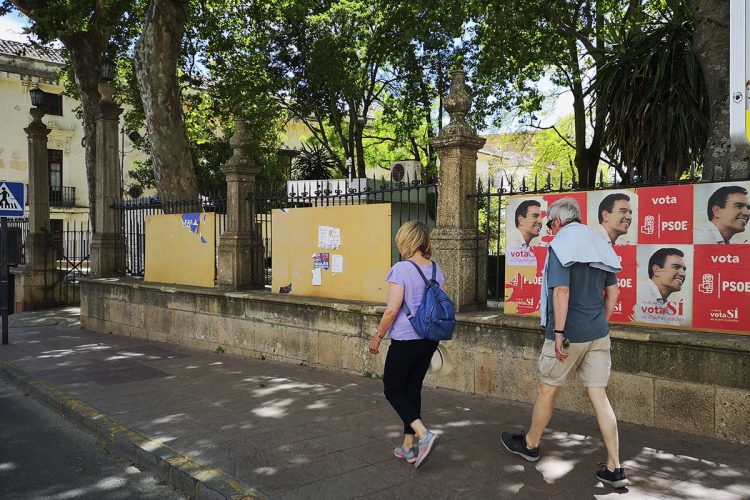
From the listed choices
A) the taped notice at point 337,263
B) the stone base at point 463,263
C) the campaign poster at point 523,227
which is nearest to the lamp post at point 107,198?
the taped notice at point 337,263

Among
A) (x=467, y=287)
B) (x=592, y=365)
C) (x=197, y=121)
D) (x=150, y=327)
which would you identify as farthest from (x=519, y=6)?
(x=197, y=121)

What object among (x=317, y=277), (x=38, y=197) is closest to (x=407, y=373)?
(x=317, y=277)

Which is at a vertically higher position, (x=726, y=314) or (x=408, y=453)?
(x=726, y=314)

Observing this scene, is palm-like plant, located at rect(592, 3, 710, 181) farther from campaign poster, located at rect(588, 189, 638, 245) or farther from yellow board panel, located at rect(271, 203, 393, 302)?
yellow board panel, located at rect(271, 203, 393, 302)

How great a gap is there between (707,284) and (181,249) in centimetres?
806

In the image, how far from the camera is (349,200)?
9.09 meters

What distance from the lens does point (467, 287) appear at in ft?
22.1

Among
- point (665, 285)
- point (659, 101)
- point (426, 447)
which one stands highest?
point (659, 101)

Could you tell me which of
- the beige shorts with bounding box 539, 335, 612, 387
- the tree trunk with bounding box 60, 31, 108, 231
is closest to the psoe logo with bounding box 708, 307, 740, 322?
the beige shorts with bounding box 539, 335, 612, 387

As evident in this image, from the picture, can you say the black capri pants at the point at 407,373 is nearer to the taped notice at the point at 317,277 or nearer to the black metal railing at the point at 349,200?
the black metal railing at the point at 349,200

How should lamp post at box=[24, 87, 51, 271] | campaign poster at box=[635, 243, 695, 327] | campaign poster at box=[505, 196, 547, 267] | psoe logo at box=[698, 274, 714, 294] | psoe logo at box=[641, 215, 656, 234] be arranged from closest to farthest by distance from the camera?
psoe logo at box=[698, 274, 714, 294] < campaign poster at box=[635, 243, 695, 327] < psoe logo at box=[641, 215, 656, 234] < campaign poster at box=[505, 196, 547, 267] < lamp post at box=[24, 87, 51, 271]

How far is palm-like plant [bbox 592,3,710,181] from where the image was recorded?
8070 millimetres

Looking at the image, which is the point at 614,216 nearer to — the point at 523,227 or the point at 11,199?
the point at 523,227

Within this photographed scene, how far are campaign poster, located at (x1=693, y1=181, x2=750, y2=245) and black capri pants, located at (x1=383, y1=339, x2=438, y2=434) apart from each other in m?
2.57
